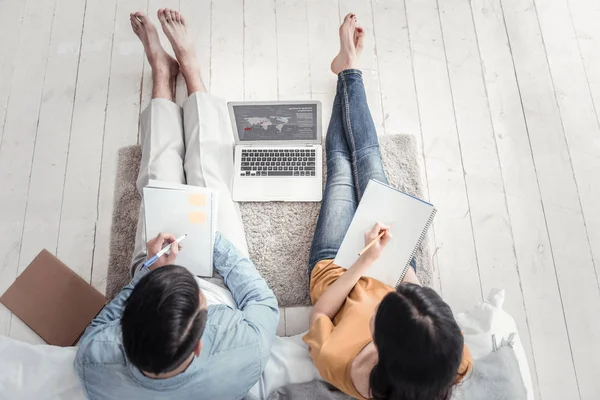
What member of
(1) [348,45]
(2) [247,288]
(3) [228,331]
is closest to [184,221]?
(2) [247,288]

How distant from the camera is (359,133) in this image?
151 centimetres

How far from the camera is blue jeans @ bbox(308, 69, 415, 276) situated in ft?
4.53

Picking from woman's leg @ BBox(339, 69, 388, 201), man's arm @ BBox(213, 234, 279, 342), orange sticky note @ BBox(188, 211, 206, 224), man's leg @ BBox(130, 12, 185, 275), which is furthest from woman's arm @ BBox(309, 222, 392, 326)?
man's leg @ BBox(130, 12, 185, 275)

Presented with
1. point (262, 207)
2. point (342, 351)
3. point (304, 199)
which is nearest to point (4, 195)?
point (262, 207)

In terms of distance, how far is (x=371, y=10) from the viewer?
1.82m

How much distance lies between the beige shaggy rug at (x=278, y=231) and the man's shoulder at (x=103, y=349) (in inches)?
20.5

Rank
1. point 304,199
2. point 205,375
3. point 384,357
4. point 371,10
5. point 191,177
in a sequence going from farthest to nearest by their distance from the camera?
point 371,10
point 304,199
point 191,177
point 205,375
point 384,357

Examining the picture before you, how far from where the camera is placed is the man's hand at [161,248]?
1.22 meters

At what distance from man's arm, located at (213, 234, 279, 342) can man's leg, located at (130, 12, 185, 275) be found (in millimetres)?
224

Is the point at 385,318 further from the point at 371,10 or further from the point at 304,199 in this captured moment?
the point at 371,10

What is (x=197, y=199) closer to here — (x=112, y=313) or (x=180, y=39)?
(x=112, y=313)

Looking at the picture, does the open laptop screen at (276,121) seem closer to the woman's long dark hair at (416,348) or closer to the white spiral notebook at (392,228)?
the white spiral notebook at (392,228)

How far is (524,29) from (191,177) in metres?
→ 1.42

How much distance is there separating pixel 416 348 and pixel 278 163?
877mm
